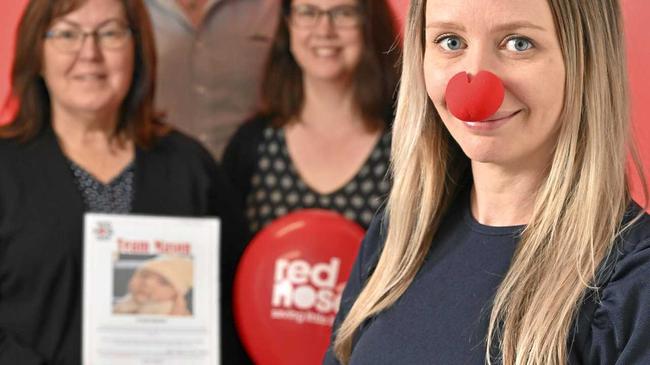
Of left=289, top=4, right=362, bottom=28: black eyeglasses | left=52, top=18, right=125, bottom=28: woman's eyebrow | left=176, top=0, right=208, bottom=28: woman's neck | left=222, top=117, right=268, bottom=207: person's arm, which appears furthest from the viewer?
left=176, top=0, right=208, bottom=28: woman's neck

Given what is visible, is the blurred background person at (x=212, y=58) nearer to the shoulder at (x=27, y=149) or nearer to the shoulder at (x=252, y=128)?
the shoulder at (x=252, y=128)

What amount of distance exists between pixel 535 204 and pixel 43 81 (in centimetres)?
145

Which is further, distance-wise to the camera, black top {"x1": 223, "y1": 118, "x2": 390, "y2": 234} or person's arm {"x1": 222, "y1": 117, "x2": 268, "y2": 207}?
person's arm {"x1": 222, "y1": 117, "x2": 268, "y2": 207}

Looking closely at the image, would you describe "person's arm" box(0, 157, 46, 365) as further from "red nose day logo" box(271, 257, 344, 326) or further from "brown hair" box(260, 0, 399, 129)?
"brown hair" box(260, 0, 399, 129)

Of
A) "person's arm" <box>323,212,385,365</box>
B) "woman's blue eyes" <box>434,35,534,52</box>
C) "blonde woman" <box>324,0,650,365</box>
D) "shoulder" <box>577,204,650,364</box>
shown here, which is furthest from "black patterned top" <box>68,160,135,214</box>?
"shoulder" <box>577,204,650,364</box>

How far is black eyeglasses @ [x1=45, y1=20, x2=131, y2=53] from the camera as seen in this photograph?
2.42 m

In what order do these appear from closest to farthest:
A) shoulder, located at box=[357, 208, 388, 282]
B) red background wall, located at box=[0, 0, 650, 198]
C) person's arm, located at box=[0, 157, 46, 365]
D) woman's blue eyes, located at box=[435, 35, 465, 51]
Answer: woman's blue eyes, located at box=[435, 35, 465, 51] < shoulder, located at box=[357, 208, 388, 282] < red background wall, located at box=[0, 0, 650, 198] < person's arm, located at box=[0, 157, 46, 365]

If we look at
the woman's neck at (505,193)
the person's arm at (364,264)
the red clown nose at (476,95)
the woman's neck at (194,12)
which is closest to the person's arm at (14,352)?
the woman's neck at (194,12)

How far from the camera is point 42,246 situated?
235cm

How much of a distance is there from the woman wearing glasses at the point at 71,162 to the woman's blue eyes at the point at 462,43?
4.07ft

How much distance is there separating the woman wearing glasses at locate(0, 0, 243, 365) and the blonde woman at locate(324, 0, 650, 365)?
3.60 ft

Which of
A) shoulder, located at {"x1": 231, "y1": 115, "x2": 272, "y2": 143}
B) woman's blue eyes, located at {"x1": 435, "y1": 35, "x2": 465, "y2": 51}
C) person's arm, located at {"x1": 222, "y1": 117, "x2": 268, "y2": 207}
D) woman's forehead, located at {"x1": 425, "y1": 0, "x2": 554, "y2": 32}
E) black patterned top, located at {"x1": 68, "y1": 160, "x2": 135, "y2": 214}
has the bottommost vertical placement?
black patterned top, located at {"x1": 68, "y1": 160, "x2": 135, "y2": 214}

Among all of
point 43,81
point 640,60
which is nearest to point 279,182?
point 43,81

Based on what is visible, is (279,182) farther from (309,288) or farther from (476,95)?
(476,95)
